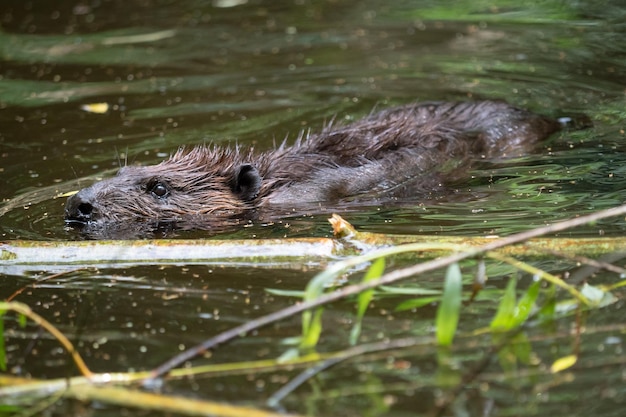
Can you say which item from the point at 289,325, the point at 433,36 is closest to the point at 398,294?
the point at 289,325

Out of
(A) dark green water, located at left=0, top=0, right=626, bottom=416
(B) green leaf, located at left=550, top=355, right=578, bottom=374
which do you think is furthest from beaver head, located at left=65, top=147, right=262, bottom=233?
(B) green leaf, located at left=550, top=355, right=578, bottom=374

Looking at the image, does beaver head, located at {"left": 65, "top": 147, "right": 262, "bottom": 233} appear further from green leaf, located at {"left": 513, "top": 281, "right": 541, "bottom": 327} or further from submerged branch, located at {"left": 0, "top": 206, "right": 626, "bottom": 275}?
green leaf, located at {"left": 513, "top": 281, "right": 541, "bottom": 327}

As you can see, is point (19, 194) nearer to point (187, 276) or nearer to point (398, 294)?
point (187, 276)

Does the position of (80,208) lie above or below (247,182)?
above

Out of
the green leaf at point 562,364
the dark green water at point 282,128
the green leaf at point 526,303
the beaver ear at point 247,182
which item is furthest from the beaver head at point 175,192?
the green leaf at point 562,364

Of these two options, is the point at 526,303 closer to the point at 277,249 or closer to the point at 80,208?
the point at 277,249

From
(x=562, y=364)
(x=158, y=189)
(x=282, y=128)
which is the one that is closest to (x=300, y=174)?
(x=158, y=189)

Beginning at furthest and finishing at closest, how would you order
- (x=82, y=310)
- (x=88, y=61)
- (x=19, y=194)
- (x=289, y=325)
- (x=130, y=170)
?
(x=88, y=61), (x=19, y=194), (x=130, y=170), (x=82, y=310), (x=289, y=325)

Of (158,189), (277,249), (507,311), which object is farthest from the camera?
(158,189)
